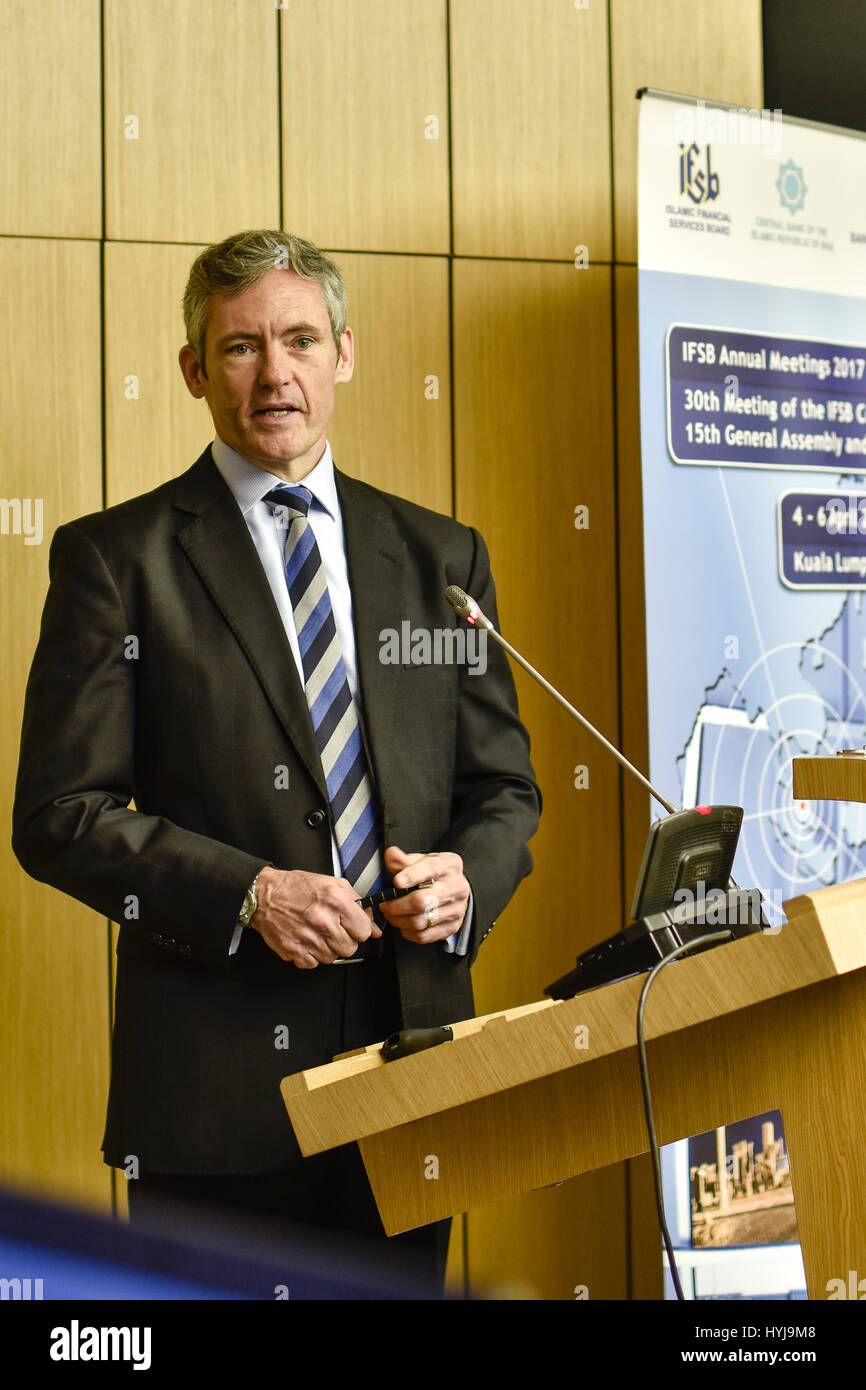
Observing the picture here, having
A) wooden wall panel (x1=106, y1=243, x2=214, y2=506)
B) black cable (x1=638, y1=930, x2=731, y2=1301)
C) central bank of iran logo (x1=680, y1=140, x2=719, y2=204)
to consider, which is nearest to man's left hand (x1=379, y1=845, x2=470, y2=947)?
black cable (x1=638, y1=930, x2=731, y2=1301)

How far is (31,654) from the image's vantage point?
2520mm

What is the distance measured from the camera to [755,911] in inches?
45.3

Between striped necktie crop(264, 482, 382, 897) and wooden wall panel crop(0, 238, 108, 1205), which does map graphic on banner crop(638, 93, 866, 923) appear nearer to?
striped necktie crop(264, 482, 382, 897)

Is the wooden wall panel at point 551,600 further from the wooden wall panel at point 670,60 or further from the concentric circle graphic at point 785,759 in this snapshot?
the concentric circle graphic at point 785,759

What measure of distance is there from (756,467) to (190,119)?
134 centimetres

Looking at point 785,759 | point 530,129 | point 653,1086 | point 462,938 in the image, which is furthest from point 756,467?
point 653,1086

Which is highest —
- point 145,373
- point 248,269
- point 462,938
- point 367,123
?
point 367,123

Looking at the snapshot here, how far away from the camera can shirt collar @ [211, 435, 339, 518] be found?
6.16 ft

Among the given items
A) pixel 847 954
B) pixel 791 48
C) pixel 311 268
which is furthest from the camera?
pixel 791 48

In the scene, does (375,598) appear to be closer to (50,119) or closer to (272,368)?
(272,368)

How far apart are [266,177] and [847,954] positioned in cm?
219

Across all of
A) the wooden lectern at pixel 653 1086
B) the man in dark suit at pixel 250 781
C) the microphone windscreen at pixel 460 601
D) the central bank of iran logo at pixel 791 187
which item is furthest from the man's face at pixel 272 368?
the central bank of iran logo at pixel 791 187
